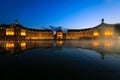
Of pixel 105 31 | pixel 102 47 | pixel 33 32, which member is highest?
pixel 33 32

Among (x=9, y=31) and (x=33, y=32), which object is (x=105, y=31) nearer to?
(x=33, y=32)

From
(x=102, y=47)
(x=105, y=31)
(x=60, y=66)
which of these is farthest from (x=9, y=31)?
(x=60, y=66)

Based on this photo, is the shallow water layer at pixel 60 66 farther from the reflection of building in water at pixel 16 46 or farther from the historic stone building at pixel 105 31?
the historic stone building at pixel 105 31

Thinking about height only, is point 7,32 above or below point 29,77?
above

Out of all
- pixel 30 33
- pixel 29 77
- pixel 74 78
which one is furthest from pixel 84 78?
pixel 30 33

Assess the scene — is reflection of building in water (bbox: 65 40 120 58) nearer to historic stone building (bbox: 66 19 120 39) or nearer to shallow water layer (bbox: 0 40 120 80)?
shallow water layer (bbox: 0 40 120 80)

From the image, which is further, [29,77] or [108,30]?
[108,30]

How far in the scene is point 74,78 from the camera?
2.49 meters

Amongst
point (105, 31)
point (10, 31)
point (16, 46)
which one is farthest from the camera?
point (10, 31)

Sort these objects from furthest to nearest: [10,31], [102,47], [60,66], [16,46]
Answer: [10,31] → [16,46] → [102,47] → [60,66]

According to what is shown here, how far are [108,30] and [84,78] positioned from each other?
197ft

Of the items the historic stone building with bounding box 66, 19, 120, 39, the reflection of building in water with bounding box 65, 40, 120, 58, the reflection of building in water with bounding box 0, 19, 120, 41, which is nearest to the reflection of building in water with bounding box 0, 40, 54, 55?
the reflection of building in water with bounding box 65, 40, 120, 58

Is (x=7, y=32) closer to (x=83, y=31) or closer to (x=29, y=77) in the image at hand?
(x=83, y=31)


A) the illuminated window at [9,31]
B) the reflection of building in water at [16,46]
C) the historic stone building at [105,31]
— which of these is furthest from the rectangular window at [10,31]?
the reflection of building in water at [16,46]
